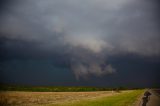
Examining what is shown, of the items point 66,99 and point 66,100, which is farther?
point 66,99

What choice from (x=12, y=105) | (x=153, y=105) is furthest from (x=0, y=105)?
(x=153, y=105)

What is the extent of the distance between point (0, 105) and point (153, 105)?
62.8 feet

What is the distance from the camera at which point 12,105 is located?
38844mm

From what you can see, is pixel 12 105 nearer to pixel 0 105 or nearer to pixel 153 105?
pixel 0 105

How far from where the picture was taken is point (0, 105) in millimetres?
36719

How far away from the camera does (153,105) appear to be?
3400 centimetres

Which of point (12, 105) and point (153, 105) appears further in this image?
point (12, 105)

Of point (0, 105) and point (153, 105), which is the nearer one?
point (153, 105)

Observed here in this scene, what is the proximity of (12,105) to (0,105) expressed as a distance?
2.40 m
